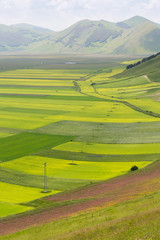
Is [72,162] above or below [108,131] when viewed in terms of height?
below

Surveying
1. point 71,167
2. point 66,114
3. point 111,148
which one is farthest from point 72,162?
point 66,114

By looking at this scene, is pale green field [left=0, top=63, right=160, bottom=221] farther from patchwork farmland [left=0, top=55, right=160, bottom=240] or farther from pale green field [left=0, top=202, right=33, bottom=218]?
patchwork farmland [left=0, top=55, right=160, bottom=240]

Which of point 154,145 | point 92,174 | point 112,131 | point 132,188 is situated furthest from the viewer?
point 112,131

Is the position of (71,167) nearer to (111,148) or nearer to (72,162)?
(72,162)

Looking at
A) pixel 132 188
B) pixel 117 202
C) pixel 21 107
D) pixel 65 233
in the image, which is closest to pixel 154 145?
pixel 132 188

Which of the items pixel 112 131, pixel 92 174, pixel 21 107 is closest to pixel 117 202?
pixel 92 174

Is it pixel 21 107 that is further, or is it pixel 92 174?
pixel 21 107

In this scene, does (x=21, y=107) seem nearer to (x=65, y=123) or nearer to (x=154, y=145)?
(x=65, y=123)

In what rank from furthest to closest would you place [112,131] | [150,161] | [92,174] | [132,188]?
[112,131], [150,161], [92,174], [132,188]
